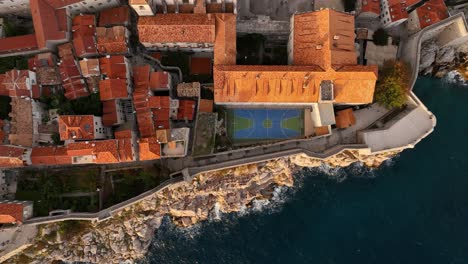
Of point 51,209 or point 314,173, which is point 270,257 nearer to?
point 314,173

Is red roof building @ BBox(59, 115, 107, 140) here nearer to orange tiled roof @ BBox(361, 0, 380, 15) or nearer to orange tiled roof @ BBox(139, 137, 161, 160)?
orange tiled roof @ BBox(139, 137, 161, 160)

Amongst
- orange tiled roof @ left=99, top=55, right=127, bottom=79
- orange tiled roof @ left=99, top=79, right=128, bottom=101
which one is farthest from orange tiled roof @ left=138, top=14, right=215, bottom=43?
orange tiled roof @ left=99, top=79, right=128, bottom=101

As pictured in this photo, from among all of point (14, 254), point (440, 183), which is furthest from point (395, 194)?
point (14, 254)

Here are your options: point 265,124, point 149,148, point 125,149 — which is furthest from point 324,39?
point 125,149

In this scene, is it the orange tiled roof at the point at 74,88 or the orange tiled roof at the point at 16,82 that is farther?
the orange tiled roof at the point at 74,88

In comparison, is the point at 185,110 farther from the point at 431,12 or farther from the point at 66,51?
the point at 431,12

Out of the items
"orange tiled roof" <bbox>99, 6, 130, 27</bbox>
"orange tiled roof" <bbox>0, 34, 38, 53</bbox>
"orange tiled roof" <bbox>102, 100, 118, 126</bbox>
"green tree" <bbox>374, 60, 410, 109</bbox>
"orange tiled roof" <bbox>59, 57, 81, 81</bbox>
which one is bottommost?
"orange tiled roof" <bbox>102, 100, 118, 126</bbox>

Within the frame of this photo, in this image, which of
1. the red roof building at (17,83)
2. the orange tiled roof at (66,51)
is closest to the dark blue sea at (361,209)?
the red roof building at (17,83)

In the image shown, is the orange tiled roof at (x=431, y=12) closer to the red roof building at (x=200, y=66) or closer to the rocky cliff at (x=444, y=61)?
the rocky cliff at (x=444, y=61)
